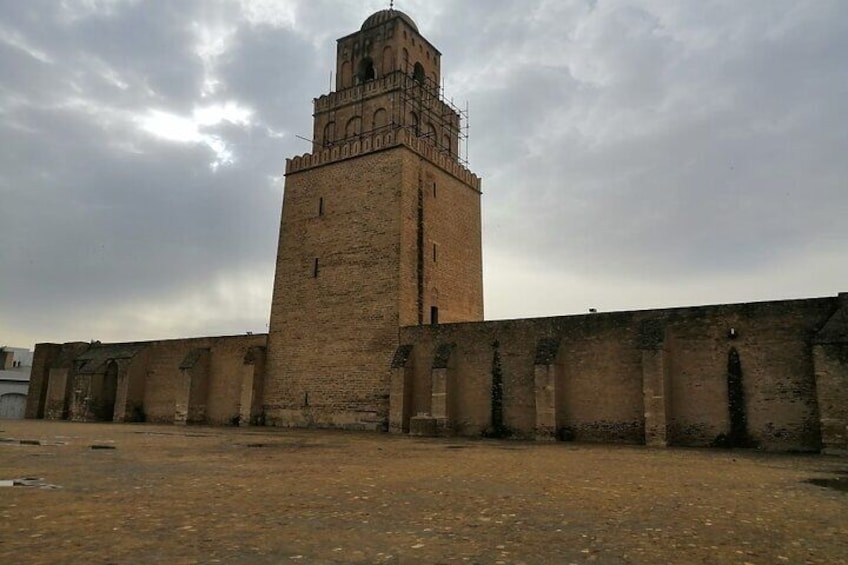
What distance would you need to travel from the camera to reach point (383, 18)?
31.3 meters

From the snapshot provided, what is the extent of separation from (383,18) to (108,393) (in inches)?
976

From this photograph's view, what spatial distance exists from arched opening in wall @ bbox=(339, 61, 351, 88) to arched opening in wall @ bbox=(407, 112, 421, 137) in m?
4.23

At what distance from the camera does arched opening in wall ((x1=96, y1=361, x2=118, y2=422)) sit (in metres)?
33.4

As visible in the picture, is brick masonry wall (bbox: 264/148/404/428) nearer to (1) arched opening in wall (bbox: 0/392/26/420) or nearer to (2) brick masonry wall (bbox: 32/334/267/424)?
(2) brick masonry wall (bbox: 32/334/267/424)

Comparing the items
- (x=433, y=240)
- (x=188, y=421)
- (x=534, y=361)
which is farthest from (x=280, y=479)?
(x=188, y=421)

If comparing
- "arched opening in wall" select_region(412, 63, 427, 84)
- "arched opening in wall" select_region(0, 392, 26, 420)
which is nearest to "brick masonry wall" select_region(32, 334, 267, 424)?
"arched opening in wall" select_region(0, 392, 26, 420)

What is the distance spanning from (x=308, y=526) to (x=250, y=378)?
74.6 ft

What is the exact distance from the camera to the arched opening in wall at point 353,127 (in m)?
29.8

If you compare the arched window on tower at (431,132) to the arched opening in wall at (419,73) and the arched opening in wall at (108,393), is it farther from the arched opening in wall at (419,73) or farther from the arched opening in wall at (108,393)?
the arched opening in wall at (108,393)

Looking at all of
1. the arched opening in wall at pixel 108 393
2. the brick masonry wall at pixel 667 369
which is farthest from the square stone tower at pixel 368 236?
the arched opening in wall at pixel 108 393

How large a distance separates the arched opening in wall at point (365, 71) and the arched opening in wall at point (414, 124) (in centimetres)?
321

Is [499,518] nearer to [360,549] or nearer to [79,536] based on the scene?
[360,549]

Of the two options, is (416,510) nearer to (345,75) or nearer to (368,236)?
(368,236)

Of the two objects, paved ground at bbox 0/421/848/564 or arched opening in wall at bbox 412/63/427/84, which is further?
arched opening in wall at bbox 412/63/427/84
